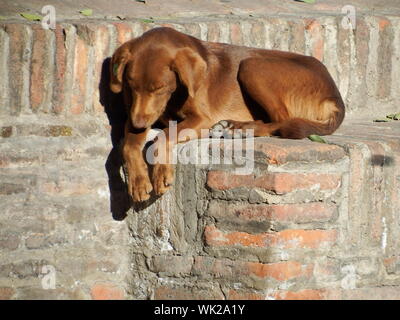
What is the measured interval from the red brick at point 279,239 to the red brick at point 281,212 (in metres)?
0.06

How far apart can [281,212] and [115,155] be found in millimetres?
1152

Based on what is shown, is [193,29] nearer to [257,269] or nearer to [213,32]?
[213,32]

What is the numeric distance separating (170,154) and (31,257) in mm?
921

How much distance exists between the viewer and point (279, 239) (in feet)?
12.9

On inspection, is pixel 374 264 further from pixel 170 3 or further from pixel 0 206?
pixel 170 3

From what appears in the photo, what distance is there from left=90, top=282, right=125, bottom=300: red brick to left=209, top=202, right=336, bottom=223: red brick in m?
0.86

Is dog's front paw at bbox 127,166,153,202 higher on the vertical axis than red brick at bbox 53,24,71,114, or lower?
lower

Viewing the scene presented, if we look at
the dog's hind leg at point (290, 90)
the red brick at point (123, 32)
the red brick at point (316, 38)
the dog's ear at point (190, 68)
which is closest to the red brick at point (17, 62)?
the red brick at point (123, 32)

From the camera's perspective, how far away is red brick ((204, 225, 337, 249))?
3.93 meters

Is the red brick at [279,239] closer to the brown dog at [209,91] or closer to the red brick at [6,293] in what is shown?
the brown dog at [209,91]

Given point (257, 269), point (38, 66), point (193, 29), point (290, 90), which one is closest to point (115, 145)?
point (38, 66)

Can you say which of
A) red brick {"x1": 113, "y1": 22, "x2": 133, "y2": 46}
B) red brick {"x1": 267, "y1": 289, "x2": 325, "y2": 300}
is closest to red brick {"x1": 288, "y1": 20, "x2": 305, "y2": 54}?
red brick {"x1": 113, "y1": 22, "x2": 133, "y2": 46}

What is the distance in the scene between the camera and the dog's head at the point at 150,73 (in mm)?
4320

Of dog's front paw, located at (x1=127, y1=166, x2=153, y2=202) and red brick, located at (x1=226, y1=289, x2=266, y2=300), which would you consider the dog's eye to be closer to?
dog's front paw, located at (x1=127, y1=166, x2=153, y2=202)
